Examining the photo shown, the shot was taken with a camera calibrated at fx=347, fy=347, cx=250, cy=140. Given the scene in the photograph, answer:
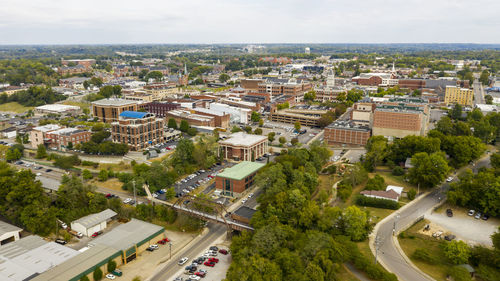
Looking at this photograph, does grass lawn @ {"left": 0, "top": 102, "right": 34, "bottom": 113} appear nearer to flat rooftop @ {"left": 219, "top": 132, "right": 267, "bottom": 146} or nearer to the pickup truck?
flat rooftop @ {"left": 219, "top": 132, "right": 267, "bottom": 146}

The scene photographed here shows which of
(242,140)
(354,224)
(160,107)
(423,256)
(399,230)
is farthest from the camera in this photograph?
(160,107)

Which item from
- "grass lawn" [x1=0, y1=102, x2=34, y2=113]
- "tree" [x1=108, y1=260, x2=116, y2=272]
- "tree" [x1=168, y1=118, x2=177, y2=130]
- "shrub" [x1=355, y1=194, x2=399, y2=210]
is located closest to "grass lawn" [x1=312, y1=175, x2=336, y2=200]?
"shrub" [x1=355, y1=194, x2=399, y2=210]

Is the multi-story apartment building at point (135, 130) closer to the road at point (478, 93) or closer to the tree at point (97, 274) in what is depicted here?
the tree at point (97, 274)

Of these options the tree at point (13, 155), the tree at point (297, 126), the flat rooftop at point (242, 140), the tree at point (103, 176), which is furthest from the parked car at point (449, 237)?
the tree at point (13, 155)

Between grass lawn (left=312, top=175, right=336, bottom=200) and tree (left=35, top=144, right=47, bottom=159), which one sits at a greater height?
tree (left=35, top=144, right=47, bottom=159)

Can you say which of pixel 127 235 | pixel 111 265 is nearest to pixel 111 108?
pixel 127 235

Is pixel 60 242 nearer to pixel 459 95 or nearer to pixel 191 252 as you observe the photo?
pixel 191 252

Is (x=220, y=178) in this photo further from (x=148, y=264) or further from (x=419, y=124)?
(x=419, y=124)
